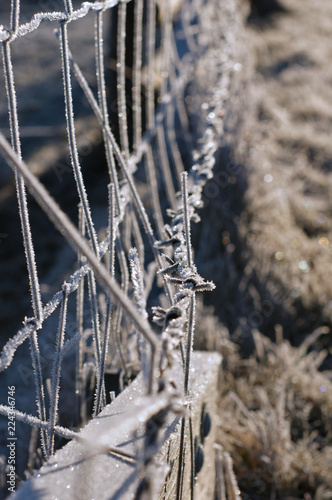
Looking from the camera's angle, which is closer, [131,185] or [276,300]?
[131,185]

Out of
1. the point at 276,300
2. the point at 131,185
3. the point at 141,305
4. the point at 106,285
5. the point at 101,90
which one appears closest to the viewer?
the point at 106,285

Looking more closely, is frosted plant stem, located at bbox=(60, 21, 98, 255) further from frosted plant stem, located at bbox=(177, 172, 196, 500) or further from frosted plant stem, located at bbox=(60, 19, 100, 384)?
frosted plant stem, located at bbox=(177, 172, 196, 500)

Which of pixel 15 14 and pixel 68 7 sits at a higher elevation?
pixel 68 7

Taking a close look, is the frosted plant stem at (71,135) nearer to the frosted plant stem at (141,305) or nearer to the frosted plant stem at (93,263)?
the frosted plant stem at (141,305)

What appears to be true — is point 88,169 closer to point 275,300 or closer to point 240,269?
→ point 240,269

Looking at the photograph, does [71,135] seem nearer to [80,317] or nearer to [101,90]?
[101,90]

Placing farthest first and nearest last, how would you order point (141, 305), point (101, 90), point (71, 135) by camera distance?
point (101, 90)
point (71, 135)
point (141, 305)

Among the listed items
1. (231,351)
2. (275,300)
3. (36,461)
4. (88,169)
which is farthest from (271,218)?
(36,461)

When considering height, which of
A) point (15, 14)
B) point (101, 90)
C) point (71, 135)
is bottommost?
point (71, 135)

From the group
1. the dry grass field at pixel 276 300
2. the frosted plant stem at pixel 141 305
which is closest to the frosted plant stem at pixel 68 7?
the frosted plant stem at pixel 141 305

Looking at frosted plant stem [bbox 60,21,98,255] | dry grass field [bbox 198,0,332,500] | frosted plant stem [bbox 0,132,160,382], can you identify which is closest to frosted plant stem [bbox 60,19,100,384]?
frosted plant stem [bbox 60,21,98,255]

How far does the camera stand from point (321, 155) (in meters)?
3.81

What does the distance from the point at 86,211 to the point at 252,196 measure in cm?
196

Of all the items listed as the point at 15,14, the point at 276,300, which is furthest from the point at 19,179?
the point at 276,300
